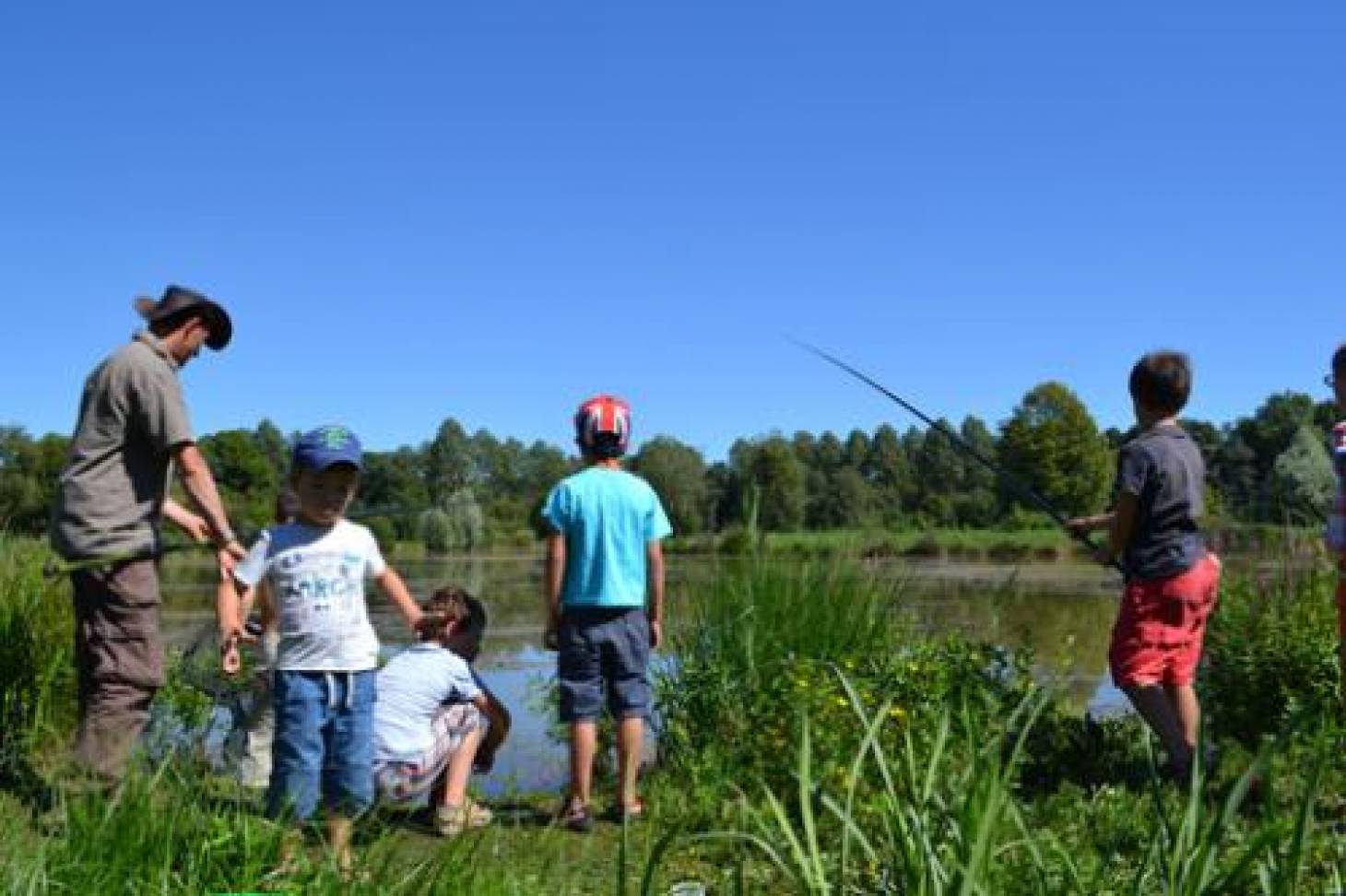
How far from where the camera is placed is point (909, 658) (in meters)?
5.12

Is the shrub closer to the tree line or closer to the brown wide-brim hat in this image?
the brown wide-brim hat

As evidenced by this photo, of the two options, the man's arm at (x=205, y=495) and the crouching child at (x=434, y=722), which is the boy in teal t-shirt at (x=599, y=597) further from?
the man's arm at (x=205, y=495)

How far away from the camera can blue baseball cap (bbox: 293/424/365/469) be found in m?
3.82

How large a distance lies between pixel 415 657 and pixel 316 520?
92 centimetres

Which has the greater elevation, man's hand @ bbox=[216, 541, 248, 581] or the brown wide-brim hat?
the brown wide-brim hat

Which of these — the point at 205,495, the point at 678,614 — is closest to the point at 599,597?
the point at 205,495

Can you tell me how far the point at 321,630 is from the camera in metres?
3.78

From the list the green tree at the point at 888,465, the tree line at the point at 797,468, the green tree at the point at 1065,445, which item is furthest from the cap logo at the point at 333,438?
the green tree at the point at 888,465

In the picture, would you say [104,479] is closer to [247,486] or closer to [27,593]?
[27,593]

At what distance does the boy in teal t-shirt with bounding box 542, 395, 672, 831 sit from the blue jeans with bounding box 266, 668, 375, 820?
2.81 feet

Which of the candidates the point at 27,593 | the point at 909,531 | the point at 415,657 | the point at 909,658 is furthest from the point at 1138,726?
the point at 27,593

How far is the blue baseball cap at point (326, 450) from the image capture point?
3.82 m

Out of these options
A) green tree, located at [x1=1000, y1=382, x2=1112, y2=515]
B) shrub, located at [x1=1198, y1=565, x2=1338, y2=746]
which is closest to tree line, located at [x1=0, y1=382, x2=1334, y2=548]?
green tree, located at [x1=1000, y1=382, x2=1112, y2=515]

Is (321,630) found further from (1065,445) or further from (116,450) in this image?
(1065,445)
